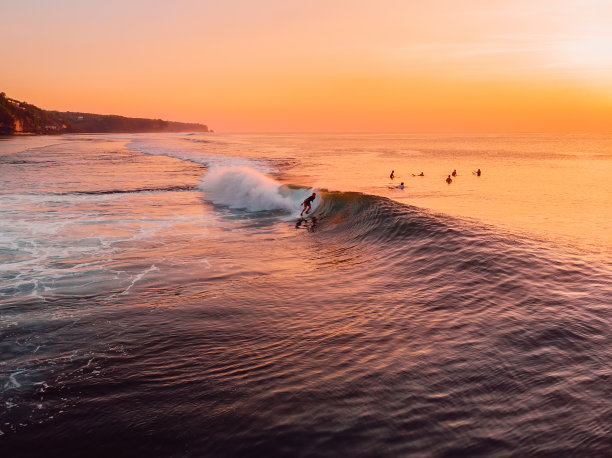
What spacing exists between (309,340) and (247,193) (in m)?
23.6

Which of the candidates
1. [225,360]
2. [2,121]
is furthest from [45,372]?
[2,121]

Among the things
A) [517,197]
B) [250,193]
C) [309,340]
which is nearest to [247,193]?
[250,193]

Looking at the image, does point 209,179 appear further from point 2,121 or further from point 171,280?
point 2,121

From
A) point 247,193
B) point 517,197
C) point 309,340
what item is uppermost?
point 517,197

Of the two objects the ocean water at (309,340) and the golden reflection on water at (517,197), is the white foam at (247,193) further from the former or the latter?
the ocean water at (309,340)

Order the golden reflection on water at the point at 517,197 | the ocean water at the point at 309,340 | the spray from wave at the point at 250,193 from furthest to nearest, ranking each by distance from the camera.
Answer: the spray from wave at the point at 250,193 < the golden reflection on water at the point at 517,197 < the ocean water at the point at 309,340

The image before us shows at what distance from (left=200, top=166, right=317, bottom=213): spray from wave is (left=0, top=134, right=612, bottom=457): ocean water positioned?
30.6 feet

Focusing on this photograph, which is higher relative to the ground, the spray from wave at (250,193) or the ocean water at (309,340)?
the spray from wave at (250,193)

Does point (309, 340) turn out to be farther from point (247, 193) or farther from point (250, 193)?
point (247, 193)

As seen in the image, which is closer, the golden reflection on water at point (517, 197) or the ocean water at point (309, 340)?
the ocean water at point (309, 340)

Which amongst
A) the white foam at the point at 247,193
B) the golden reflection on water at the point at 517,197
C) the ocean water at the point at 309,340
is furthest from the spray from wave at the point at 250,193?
the ocean water at the point at 309,340

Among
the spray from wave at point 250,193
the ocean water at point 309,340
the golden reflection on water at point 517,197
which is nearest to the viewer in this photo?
the ocean water at point 309,340

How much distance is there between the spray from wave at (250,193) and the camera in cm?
2859

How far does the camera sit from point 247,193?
31.1 meters
